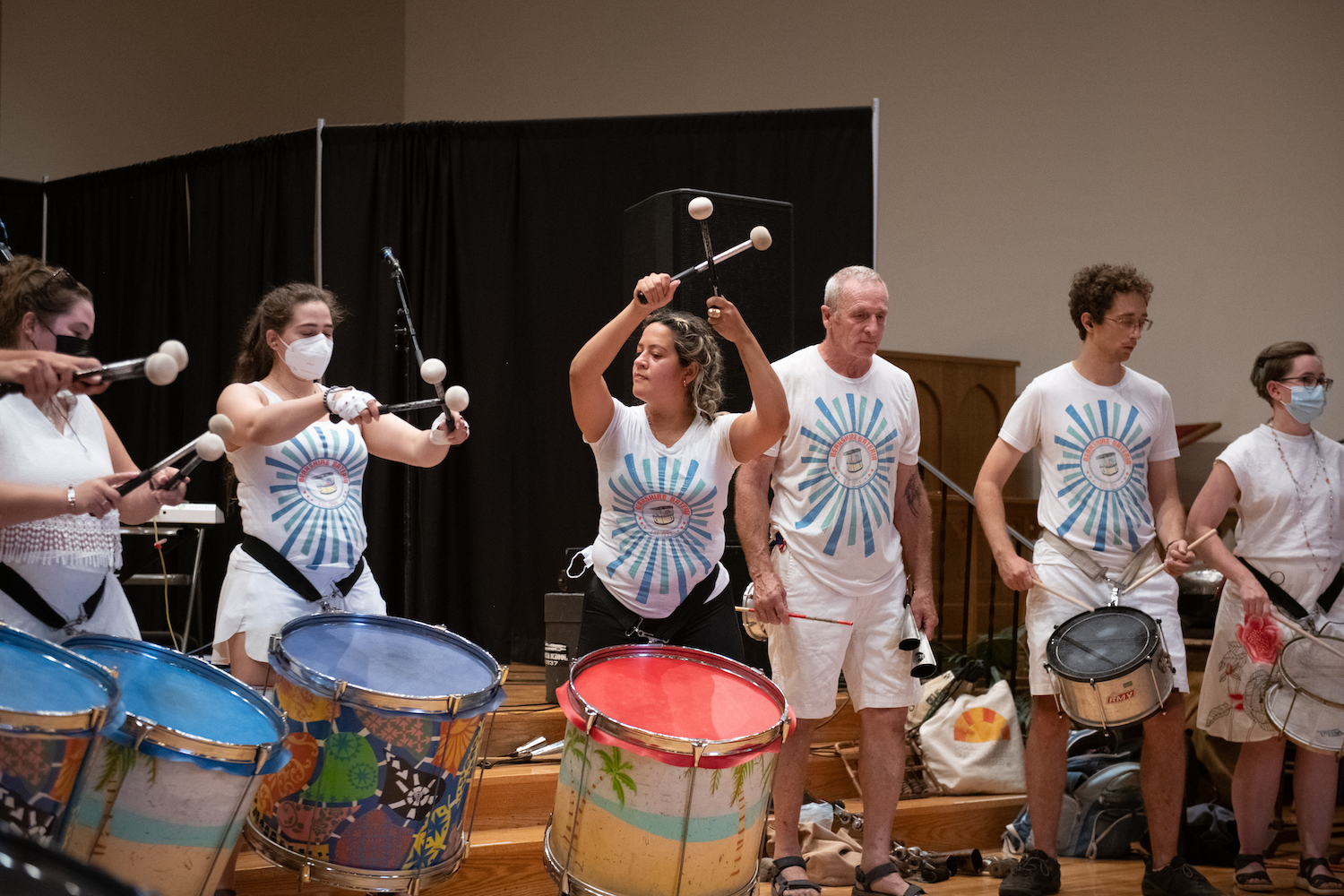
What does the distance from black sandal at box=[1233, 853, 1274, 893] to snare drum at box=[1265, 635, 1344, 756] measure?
0.37 metres

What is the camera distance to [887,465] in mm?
2969

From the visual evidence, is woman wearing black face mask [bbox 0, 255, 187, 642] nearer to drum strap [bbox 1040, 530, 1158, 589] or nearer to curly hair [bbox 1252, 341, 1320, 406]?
drum strap [bbox 1040, 530, 1158, 589]

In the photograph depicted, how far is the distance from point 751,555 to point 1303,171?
5.00 meters

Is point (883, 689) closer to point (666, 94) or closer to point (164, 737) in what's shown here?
point (164, 737)

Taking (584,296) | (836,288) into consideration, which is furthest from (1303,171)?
(836,288)

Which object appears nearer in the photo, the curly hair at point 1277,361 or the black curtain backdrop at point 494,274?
the curly hair at point 1277,361

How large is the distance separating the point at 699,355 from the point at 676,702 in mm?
847

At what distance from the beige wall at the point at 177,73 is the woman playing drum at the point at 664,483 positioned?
16.1 ft

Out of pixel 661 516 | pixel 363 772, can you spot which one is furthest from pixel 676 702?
pixel 363 772

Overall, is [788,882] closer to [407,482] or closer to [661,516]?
[661,516]

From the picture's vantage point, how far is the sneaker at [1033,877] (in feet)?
10.2

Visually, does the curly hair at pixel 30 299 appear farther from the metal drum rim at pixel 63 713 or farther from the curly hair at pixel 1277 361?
the curly hair at pixel 1277 361

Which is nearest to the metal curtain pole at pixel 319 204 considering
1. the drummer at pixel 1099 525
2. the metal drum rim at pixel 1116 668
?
the drummer at pixel 1099 525

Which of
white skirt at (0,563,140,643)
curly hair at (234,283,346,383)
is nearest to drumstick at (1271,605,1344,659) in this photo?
curly hair at (234,283,346,383)
